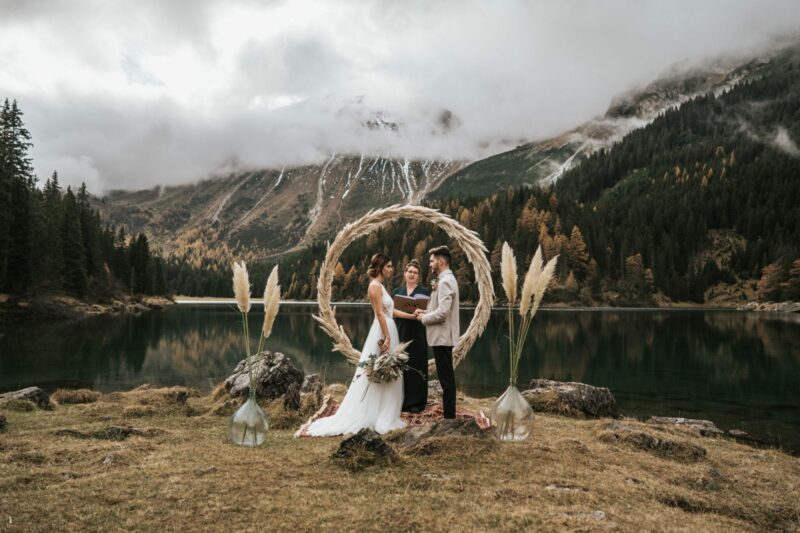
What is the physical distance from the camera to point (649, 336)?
4909 cm

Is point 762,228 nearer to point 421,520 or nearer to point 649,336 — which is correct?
point 649,336

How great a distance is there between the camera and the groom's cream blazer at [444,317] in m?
9.30

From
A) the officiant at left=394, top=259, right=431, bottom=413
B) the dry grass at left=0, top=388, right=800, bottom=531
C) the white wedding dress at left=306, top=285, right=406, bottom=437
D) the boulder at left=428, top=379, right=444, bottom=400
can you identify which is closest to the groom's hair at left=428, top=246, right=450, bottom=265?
the officiant at left=394, top=259, right=431, bottom=413

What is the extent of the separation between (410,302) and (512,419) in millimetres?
3158

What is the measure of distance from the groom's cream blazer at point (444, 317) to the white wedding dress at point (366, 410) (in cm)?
137

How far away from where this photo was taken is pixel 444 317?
9.30 m

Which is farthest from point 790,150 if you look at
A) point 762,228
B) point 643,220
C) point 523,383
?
point 523,383

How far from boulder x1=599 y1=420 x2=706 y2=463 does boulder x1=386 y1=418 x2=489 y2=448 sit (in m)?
3.23

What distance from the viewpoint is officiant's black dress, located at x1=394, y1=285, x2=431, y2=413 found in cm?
1044

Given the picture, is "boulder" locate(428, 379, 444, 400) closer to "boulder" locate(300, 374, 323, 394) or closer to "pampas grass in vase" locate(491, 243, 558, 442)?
"boulder" locate(300, 374, 323, 394)

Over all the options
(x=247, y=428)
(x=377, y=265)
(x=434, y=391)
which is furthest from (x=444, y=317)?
(x=434, y=391)

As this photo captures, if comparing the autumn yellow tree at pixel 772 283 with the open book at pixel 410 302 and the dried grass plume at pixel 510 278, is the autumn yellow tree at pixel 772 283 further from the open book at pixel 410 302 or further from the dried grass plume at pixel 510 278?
the dried grass plume at pixel 510 278

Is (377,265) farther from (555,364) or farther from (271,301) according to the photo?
(555,364)

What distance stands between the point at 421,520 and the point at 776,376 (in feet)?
102
